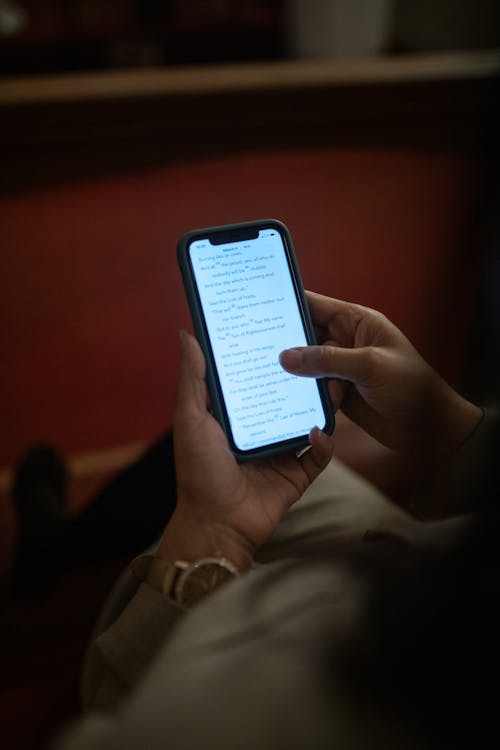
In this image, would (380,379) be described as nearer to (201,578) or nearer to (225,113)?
(201,578)

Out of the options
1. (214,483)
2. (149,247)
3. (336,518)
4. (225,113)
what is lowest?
(336,518)

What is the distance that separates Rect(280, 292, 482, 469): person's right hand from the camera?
0.43 meters

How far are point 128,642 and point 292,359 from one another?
0.77ft

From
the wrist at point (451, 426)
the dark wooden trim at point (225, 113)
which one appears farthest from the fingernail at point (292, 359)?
the dark wooden trim at point (225, 113)

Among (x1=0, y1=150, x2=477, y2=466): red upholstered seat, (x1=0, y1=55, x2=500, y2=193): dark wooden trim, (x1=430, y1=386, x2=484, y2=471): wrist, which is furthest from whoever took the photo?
(x1=0, y1=150, x2=477, y2=466): red upholstered seat

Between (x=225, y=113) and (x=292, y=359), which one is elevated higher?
(x=225, y=113)

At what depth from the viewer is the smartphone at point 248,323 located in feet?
1.47

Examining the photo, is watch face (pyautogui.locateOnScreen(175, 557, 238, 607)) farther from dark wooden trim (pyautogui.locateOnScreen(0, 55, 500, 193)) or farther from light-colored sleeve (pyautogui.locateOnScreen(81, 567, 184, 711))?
dark wooden trim (pyautogui.locateOnScreen(0, 55, 500, 193))

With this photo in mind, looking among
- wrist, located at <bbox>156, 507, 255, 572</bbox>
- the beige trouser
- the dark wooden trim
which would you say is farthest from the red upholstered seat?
wrist, located at <bbox>156, 507, 255, 572</bbox>

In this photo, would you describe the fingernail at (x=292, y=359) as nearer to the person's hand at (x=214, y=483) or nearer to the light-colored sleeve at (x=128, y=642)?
the person's hand at (x=214, y=483)

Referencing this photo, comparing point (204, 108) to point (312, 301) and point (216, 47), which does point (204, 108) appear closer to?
point (312, 301)

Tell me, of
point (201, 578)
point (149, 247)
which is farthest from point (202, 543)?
point (149, 247)

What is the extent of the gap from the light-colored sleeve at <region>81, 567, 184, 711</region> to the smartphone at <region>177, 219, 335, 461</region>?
12 centimetres

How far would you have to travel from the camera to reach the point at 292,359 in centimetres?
45
